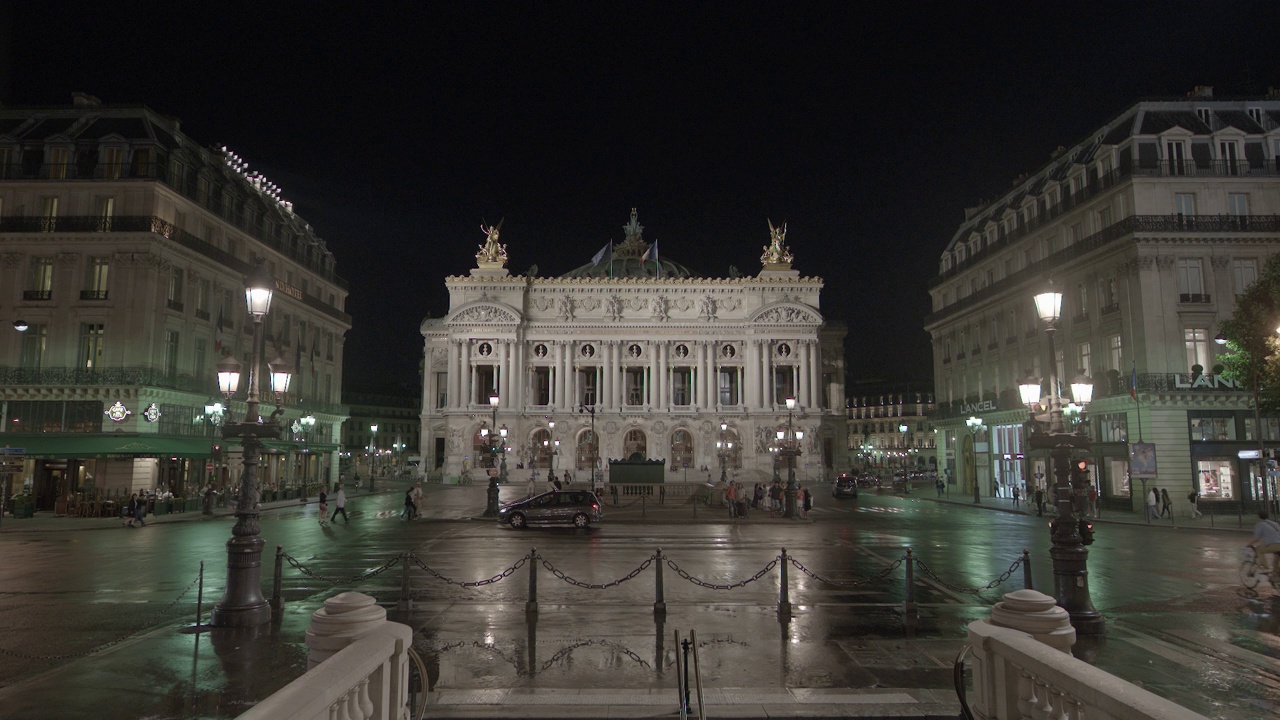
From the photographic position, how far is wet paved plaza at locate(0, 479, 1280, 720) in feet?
29.5

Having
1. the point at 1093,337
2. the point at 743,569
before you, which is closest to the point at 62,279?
the point at 743,569

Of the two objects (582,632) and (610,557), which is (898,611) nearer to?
(582,632)

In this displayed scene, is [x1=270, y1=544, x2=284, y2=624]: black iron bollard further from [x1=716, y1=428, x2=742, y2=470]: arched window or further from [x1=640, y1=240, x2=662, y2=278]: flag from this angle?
[x1=640, y1=240, x2=662, y2=278]: flag

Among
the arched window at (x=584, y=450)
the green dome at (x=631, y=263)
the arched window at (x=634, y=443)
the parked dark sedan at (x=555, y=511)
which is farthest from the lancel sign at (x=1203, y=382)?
the green dome at (x=631, y=263)

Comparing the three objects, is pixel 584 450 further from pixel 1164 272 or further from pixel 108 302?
pixel 1164 272

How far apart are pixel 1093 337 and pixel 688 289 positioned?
46460 mm

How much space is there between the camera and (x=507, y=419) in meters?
79.0

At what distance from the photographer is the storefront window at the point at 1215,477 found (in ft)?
124

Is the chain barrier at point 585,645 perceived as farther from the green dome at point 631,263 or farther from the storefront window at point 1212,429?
the green dome at point 631,263

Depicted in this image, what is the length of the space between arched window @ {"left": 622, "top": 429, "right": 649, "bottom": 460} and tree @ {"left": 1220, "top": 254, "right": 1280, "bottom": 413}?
55206mm

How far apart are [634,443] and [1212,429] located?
52.6 metres

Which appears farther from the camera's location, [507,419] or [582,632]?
[507,419]

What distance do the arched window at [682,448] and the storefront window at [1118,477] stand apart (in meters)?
44.0

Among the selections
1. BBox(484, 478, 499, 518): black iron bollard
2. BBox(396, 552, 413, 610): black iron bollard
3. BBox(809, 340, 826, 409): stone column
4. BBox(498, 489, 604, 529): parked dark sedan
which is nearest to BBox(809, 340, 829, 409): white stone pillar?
BBox(809, 340, 826, 409): stone column
